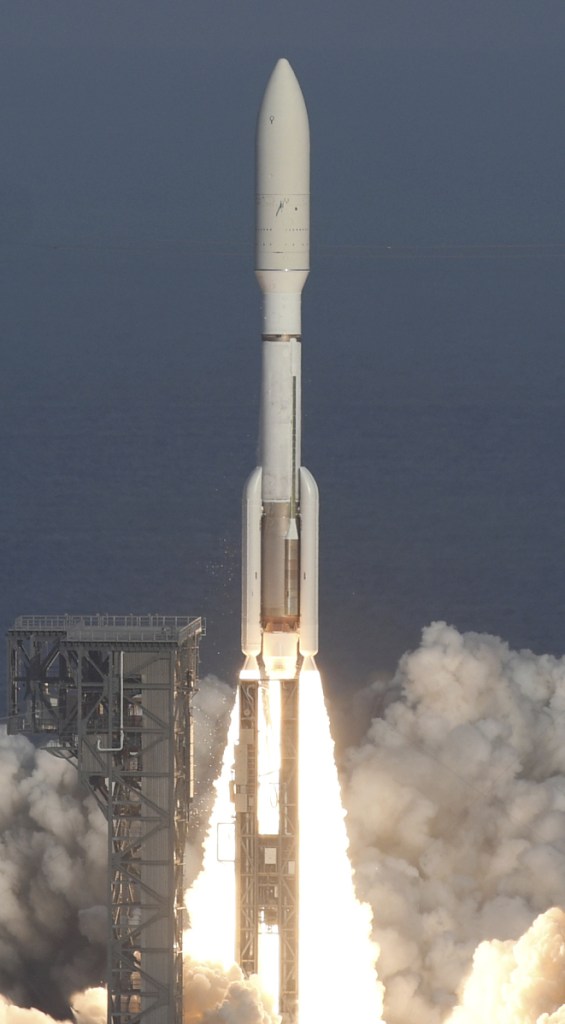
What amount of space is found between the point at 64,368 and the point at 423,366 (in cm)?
1928

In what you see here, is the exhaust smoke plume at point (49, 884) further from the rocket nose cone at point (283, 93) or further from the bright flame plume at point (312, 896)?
the rocket nose cone at point (283, 93)

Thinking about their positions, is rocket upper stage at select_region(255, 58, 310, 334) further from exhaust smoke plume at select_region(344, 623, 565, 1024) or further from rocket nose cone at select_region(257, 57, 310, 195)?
exhaust smoke plume at select_region(344, 623, 565, 1024)

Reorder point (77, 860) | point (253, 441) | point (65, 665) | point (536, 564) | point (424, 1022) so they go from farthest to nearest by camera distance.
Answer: point (253, 441) → point (536, 564) → point (77, 860) → point (424, 1022) → point (65, 665)

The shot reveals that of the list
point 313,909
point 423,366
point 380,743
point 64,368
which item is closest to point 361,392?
point 423,366

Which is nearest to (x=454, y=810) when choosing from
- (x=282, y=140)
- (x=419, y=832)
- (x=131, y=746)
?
(x=419, y=832)

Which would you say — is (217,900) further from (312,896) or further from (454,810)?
(454,810)

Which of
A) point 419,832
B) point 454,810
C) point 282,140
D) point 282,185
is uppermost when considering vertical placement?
point 282,140

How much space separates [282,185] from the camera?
202ft

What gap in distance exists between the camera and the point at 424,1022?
68750 mm

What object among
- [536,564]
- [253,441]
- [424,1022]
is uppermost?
[253,441]

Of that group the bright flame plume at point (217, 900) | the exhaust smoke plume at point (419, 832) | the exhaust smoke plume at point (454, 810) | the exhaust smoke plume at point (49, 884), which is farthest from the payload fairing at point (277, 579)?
the exhaust smoke plume at point (49, 884)

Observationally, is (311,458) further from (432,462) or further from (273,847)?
(273,847)

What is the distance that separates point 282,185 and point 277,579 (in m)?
8.45

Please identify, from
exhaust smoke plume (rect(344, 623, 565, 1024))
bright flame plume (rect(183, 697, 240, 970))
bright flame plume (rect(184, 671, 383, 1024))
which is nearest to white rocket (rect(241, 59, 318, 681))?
bright flame plume (rect(184, 671, 383, 1024))
